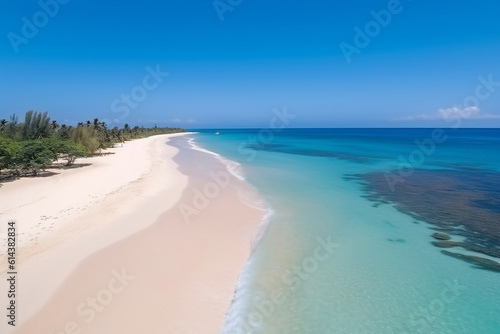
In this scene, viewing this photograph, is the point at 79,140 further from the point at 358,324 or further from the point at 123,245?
the point at 358,324

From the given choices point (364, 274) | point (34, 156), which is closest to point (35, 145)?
point (34, 156)

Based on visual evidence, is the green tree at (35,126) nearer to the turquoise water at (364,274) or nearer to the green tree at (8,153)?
the green tree at (8,153)

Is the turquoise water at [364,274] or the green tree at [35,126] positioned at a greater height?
the green tree at [35,126]

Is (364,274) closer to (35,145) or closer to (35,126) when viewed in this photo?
(35,145)

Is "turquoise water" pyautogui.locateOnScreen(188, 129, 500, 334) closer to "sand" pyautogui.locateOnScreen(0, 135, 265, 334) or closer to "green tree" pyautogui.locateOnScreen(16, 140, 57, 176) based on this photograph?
"sand" pyautogui.locateOnScreen(0, 135, 265, 334)

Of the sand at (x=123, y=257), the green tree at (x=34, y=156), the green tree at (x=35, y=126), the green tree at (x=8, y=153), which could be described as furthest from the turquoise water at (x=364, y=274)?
the green tree at (x=35, y=126)

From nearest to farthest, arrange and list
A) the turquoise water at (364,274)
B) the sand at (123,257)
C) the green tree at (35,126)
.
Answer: the sand at (123,257) < the turquoise water at (364,274) < the green tree at (35,126)

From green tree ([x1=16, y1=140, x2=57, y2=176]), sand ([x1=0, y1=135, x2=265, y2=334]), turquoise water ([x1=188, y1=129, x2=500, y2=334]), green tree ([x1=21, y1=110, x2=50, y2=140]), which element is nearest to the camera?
sand ([x1=0, y1=135, x2=265, y2=334])

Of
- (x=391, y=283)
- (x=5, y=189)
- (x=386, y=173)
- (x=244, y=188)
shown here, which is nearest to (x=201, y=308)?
(x=391, y=283)

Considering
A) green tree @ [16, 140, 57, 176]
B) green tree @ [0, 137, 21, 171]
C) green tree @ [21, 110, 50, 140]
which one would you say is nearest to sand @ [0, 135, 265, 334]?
green tree @ [0, 137, 21, 171]
